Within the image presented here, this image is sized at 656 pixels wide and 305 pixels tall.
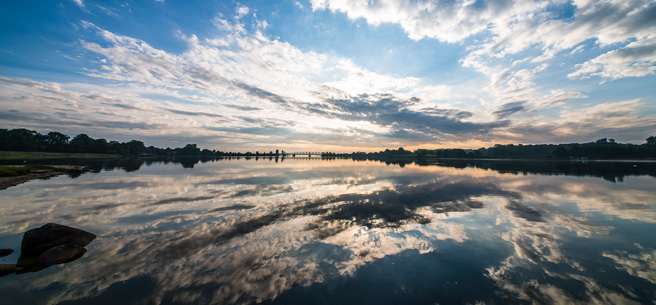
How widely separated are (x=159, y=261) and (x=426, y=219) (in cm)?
1484

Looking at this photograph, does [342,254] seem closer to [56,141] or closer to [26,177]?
[26,177]

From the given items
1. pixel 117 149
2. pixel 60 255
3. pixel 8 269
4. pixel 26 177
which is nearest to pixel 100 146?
pixel 117 149

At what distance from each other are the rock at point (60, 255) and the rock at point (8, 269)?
56 cm

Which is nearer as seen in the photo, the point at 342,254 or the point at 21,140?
the point at 342,254

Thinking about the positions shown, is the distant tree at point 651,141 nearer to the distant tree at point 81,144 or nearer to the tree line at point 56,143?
the tree line at point 56,143

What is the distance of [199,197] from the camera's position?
21219 millimetres

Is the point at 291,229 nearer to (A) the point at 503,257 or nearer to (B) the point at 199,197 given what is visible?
(A) the point at 503,257

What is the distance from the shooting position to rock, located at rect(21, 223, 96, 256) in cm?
974

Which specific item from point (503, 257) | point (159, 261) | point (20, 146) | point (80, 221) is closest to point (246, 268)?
point (159, 261)

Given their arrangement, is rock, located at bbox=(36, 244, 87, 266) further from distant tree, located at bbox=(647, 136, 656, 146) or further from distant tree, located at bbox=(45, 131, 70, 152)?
distant tree, located at bbox=(647, 136, 656, 146)

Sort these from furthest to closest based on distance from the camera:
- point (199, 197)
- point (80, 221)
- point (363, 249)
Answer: point (199, 197) < point (80, 221) < point (363, 249)

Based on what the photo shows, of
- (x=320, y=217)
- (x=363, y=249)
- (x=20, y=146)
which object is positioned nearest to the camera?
(x=363, y=249)

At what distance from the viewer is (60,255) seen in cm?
944

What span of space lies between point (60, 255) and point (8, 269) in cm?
126
